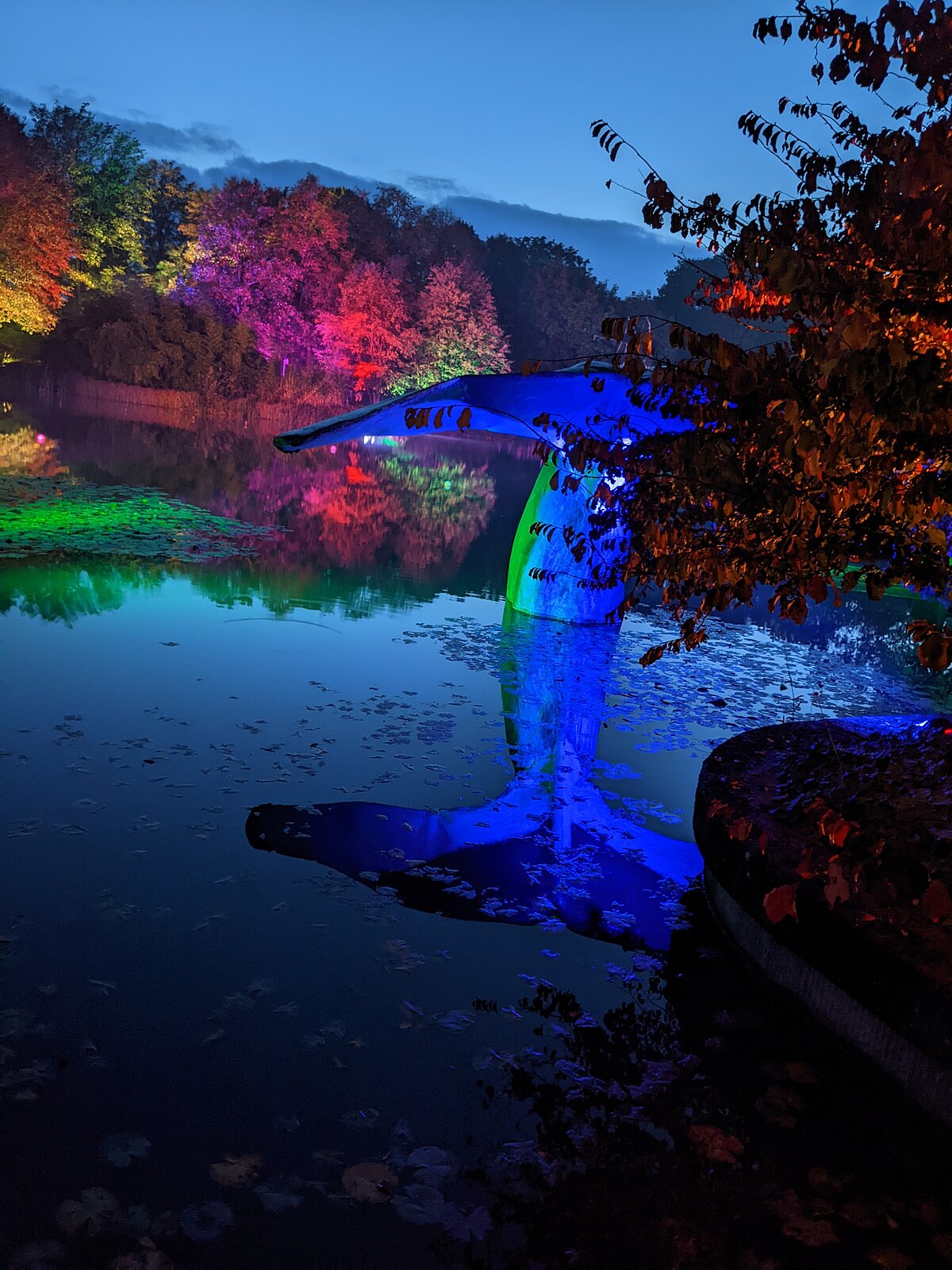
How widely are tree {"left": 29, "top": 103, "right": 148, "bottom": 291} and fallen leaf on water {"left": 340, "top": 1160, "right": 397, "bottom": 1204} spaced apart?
57.4 meters

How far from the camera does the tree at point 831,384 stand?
2.60 metres

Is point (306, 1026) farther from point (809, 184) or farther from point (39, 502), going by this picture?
point (39, 502)

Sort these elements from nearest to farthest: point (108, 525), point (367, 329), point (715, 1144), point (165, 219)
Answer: point (715, 1144) < point (108, 525) < point (367, 329) < point (165, 219)

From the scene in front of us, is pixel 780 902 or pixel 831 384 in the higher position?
pixel 831 384

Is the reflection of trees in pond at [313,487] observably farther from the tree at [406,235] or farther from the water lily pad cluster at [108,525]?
the tree at [406,235]

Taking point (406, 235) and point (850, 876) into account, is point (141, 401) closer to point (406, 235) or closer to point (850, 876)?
point (406, 235)

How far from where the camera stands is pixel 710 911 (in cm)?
554

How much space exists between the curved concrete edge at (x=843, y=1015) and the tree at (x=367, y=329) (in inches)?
1969

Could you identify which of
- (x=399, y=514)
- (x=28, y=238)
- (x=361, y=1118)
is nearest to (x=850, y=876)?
(x=361, y=1118)

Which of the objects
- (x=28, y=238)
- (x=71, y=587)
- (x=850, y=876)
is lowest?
(x=71, y=587)

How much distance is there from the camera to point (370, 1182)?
3219mm

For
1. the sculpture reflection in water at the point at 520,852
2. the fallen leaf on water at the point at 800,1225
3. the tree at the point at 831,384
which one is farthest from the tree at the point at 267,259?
the fallen leaf on water at the point at 800,1225

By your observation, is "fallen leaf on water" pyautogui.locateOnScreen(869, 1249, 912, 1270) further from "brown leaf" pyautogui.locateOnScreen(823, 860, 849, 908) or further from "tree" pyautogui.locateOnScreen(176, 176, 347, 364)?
"tree" pyautogui.locateOnScreen(176, 176, 347, 364)

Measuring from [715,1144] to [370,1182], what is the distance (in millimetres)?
1357
